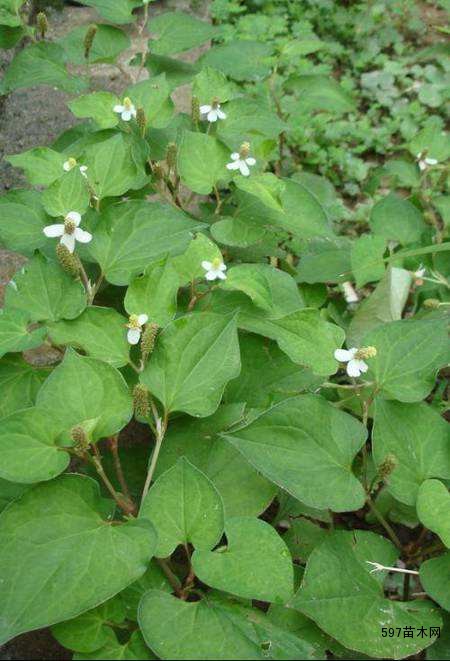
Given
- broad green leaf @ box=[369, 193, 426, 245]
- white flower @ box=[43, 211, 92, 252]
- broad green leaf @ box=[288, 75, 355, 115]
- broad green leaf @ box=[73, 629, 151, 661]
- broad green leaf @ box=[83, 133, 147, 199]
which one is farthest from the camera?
broad green leaf @ box=[288, 75, 355, 115]

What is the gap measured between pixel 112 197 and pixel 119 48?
61cm

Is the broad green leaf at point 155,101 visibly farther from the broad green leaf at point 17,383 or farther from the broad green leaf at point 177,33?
the broad green leaf at point 17,383

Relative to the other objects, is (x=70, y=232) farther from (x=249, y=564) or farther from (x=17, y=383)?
(x=249, y=564)

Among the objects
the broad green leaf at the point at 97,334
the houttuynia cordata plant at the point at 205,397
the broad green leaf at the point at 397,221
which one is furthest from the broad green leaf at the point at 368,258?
the broad green leaf at the point at 97,334

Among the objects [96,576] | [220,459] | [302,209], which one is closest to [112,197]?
[302,209]

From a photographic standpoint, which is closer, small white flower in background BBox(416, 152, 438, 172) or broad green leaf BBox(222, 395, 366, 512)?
broad green leaf BBox(222, 395, 366, 512)

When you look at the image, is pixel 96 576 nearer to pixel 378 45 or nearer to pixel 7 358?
pixel 7 358

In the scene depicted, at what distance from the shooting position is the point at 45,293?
4.79ft

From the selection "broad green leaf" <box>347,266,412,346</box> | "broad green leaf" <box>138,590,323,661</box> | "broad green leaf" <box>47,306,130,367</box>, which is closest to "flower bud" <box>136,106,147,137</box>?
"broad green leaf" <box>47,306,130,367</box>

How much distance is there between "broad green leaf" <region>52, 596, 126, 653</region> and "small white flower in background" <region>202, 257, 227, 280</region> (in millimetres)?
695

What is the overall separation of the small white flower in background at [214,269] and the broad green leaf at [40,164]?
0.45 m

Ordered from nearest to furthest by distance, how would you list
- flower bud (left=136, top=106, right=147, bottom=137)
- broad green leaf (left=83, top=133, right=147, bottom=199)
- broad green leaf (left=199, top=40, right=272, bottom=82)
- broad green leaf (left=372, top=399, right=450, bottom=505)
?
broad green leaf (left=372, top=399, right=450, bottom=505) < broad green leaf (left=83, top=133, right=147, bottom=199) < flower bud (left=136, top=106, right=147, bottom=137) < broad green leaf (left=199, top=40, right=272, bottom=82)

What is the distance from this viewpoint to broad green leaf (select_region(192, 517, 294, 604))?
1.09 meters

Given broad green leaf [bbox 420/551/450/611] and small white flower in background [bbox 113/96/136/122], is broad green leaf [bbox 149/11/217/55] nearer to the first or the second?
small white flower in background [bbox 113/96/136/122]
